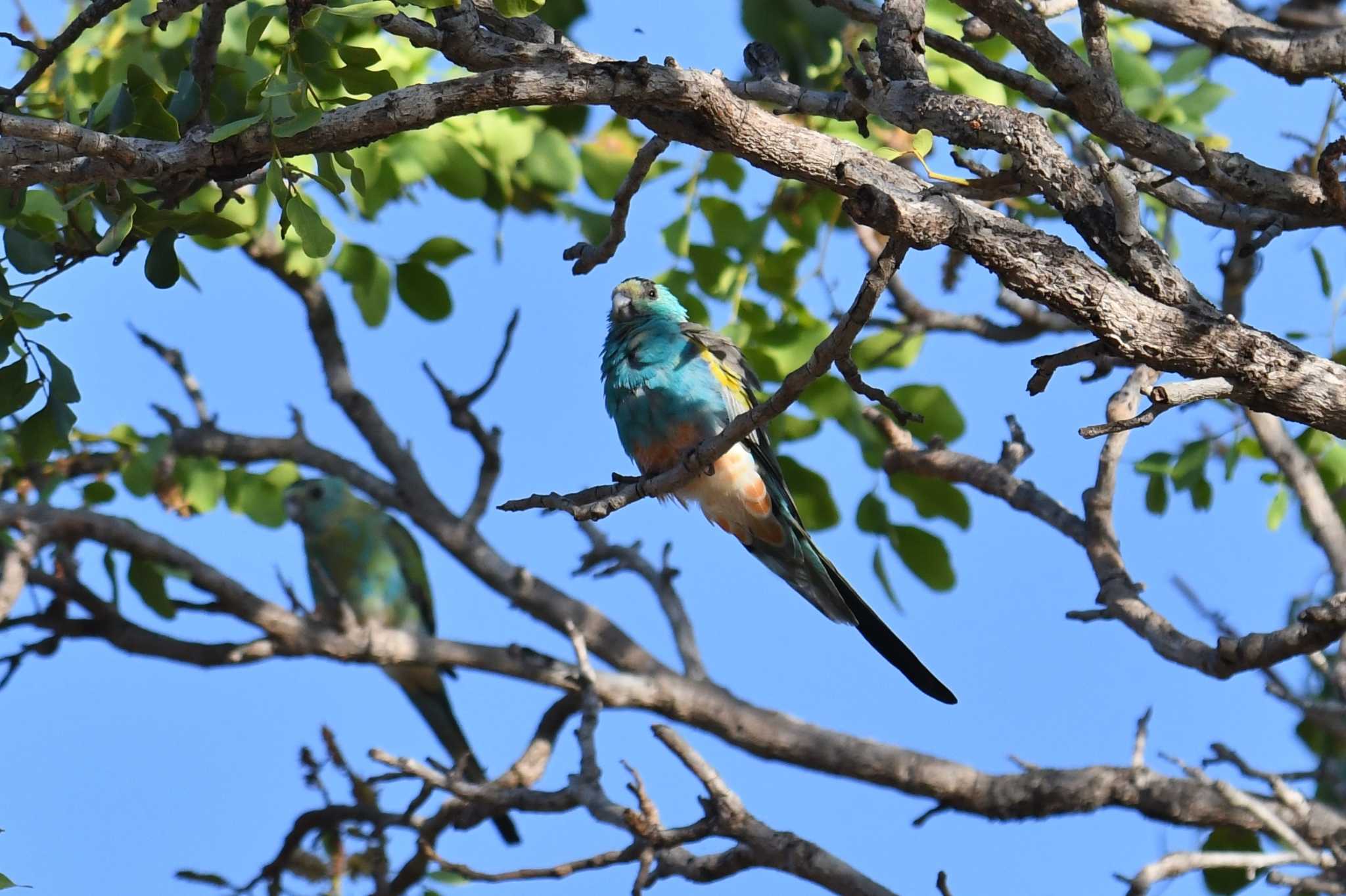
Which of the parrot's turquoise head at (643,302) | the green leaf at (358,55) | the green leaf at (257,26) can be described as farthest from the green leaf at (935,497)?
the green leaf at (257,26)

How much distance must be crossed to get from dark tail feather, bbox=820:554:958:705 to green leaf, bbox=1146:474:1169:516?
4.29ft

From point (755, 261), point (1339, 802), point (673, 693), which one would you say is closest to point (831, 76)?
point (755, 261)

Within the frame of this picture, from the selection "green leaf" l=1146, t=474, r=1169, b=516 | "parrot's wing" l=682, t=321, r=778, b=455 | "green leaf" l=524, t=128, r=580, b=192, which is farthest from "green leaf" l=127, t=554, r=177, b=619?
"green leaf" l=1146, t=474, r=1169, b=516

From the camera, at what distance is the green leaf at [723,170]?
4.69 meters

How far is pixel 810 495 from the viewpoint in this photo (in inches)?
191

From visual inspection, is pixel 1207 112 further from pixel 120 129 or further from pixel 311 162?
pixel 120 129

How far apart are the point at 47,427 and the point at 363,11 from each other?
1173 millimetres

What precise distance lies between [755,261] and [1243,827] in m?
2.51

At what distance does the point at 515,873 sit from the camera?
12.3 ft

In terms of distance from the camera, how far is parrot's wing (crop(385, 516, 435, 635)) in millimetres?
7344

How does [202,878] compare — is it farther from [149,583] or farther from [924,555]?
[924,555]

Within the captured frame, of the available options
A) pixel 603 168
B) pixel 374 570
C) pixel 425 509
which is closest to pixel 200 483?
pixel 425 509

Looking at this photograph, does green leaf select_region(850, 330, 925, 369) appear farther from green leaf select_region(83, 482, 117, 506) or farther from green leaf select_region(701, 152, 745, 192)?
green leaf select_region(83, 482, 117, 506)

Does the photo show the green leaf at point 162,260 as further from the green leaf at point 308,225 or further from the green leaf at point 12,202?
the green leaf at point 308,225
